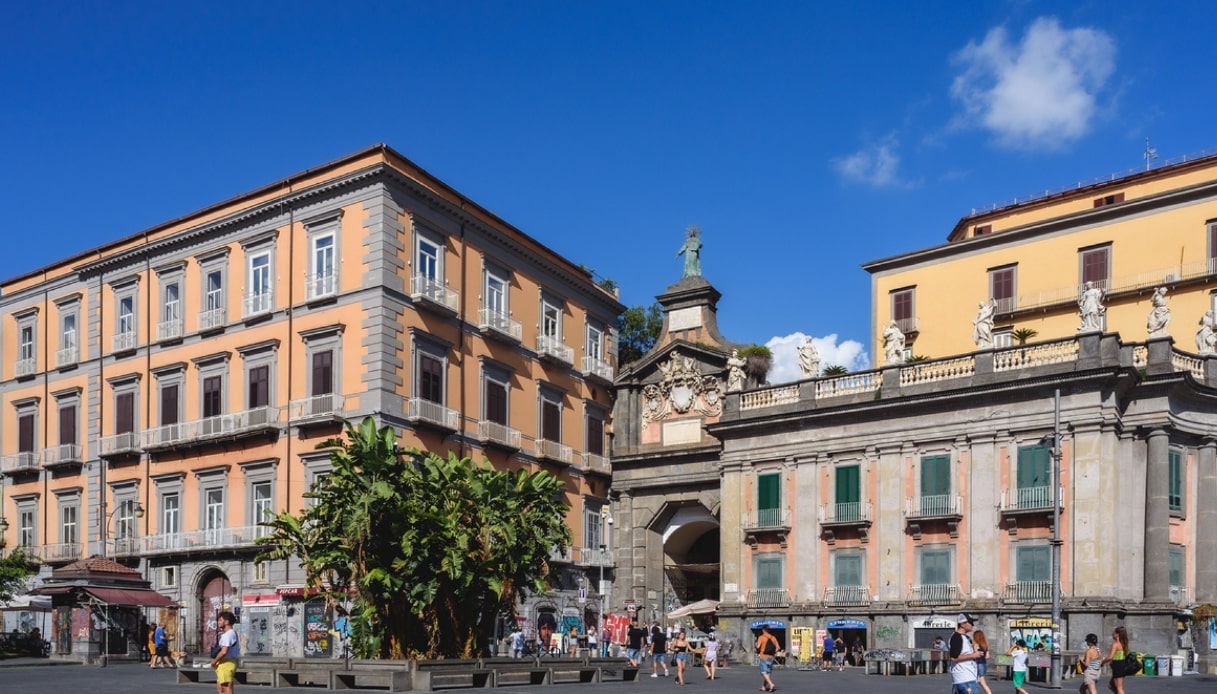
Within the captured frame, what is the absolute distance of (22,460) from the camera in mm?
52938

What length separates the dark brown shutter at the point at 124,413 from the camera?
163ft

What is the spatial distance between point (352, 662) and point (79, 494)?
2830 cm

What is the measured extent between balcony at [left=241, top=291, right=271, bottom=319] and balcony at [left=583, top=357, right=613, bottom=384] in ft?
47.4

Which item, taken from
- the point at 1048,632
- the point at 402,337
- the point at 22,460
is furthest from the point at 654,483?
the point at 22,460

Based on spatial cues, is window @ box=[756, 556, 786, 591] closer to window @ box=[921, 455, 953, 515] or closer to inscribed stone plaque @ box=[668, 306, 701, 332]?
window @ box=[921, 455, 953, 515]

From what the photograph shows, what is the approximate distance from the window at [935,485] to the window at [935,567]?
1.33 meters

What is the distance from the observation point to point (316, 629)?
140ft

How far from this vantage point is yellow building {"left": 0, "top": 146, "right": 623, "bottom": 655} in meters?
43.6

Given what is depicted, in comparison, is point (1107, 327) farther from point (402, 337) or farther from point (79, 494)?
point (79, 494)

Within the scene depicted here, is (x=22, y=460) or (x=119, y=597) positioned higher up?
(x=22, y=460)

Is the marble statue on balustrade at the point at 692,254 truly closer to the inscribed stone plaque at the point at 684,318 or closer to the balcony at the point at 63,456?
the inscribed stone plaque at the point at 684,318

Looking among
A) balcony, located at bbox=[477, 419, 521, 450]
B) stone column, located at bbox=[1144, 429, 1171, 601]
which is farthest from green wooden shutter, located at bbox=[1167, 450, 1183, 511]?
balcony, located at bbox=[477, 419, 521, 450]

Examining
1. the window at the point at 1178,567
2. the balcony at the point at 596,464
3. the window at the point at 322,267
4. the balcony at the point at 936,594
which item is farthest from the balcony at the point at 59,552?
the window at the point at 1178,567

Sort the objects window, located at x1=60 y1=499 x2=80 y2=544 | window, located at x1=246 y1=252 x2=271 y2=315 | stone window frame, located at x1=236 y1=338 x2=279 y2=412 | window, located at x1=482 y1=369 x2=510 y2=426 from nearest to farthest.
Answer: stone window frame, located at x1=236 y1=338 x2=279 y2=412 < window, located at x1=246 y1=252 x2=271 y2=315 < window, located at x1=482 y1=369 x2=510 y2=426 < window, located at x1=60 y1=499 x2=80 y2=544
